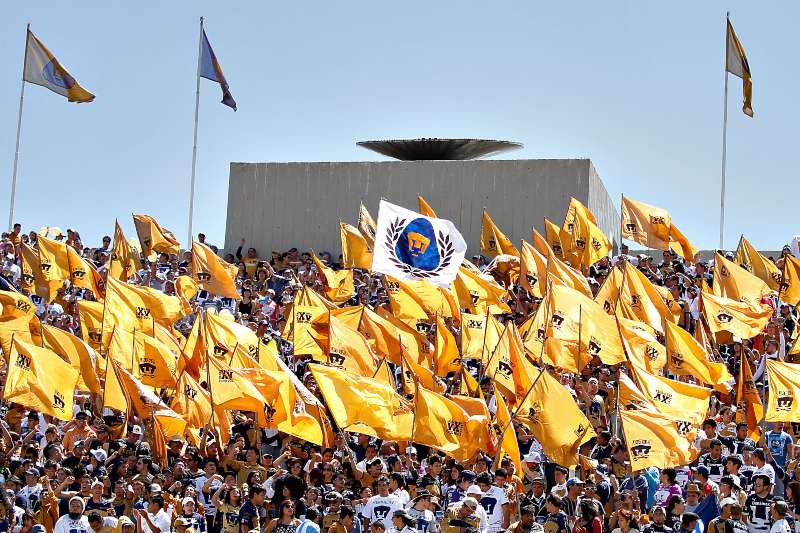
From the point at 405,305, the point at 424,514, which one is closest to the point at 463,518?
the point at 424,514

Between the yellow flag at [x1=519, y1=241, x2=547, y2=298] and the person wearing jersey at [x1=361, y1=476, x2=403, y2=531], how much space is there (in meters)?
12.1

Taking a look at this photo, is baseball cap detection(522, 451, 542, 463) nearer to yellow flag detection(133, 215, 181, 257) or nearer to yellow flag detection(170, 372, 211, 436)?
yellow flag detection(170, 372, 211, 436)

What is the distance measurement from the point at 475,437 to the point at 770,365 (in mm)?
3714

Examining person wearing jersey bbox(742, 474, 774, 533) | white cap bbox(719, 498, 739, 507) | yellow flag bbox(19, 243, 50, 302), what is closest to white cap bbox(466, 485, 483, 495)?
white cap bbox(719, 498, 739, 507)

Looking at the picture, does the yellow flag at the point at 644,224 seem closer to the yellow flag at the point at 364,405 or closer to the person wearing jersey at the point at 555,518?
the yellow flag at the point at 364,405

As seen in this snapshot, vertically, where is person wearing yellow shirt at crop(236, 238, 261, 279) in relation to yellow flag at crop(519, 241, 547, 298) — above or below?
below

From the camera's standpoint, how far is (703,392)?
20062mm

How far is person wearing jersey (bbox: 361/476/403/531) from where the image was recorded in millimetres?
16641

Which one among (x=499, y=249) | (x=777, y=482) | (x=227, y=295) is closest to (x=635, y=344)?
(x=777, y=482)

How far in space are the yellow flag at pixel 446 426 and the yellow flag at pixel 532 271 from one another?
9183 mm

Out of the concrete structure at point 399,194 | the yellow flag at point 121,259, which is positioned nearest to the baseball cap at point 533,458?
the yellow flag at point 121,259

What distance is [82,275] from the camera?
94.4 feet

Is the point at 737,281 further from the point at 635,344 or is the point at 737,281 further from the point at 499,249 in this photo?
the point at 499,249

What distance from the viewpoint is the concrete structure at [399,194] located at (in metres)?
38.0
